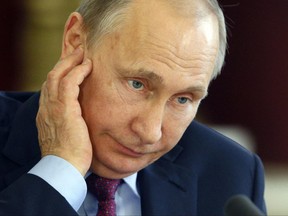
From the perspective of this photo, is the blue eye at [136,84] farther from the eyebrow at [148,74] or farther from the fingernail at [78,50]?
the fingernail at [78,50]

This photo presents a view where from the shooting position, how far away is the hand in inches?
62.9

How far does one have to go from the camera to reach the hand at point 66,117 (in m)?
1.60

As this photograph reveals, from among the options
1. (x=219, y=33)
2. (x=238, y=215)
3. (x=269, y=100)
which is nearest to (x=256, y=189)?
(x=219, y=33)

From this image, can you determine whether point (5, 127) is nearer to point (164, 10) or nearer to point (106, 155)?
point (106, 155)

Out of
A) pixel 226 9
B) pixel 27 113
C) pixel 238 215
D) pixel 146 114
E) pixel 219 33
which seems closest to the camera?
pixel 238 215

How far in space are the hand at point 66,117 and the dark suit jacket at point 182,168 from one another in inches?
3.6

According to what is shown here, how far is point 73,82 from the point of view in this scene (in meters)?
1.61

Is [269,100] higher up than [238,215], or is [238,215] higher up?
[238,215]

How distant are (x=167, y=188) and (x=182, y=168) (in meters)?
0.08

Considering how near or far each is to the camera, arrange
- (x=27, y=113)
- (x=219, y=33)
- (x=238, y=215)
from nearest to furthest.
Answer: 1. (x=238, y=215)
2. (x=219, y=33)
3. (x=27, y=113)

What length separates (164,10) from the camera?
5.12 feet

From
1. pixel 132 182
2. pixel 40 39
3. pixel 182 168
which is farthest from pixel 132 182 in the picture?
pixel 40 39

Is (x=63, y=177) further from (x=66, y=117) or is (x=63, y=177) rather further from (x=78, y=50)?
(x=78, y=50)

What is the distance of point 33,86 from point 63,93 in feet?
6.32
